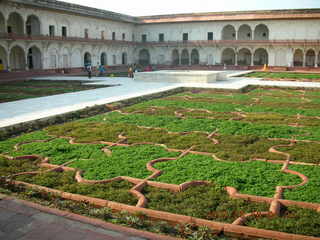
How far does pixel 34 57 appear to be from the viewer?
3150 cm

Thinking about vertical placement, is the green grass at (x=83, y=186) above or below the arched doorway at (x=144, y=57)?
below

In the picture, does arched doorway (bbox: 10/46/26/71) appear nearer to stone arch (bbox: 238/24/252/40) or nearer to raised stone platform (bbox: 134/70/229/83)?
raised stone platform (bbox: 134/70/229/83)

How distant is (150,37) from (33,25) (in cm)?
1762

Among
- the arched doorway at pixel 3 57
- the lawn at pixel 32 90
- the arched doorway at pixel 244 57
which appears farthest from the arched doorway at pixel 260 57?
the lawn at pixel 32 90

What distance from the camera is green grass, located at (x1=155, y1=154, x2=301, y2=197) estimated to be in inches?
190

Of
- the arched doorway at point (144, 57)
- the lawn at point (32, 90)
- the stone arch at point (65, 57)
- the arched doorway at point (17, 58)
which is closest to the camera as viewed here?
the lawn at point (32, 90)

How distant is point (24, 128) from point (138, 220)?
18.8ft

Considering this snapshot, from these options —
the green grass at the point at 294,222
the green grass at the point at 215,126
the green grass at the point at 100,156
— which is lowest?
the green grass at the point at 294,222

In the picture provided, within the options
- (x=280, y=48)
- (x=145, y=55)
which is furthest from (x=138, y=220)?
(x=145, y=55)

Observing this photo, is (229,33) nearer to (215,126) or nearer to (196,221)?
(215,126)

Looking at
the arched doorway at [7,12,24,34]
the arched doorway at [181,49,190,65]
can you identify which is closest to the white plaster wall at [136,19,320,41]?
the arched doorway at [181,49,190,65]

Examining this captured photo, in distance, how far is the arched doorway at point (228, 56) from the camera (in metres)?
43.6

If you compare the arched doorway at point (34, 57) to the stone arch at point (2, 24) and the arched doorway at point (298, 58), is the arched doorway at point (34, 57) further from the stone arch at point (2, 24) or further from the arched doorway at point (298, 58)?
the arched doorway at point (298, 58)

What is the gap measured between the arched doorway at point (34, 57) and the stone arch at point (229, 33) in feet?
74.0
